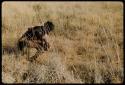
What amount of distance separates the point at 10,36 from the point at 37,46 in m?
1.25

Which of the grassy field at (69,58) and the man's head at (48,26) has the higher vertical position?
Result: the man's head at (48,26)

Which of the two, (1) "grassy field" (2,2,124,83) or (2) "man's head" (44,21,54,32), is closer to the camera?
(1) "grassy field" (2,2,124,83)

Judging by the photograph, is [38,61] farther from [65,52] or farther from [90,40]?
[90,40]

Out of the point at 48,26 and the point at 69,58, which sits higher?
the point at 48,26

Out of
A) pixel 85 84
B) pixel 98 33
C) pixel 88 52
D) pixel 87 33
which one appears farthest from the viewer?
pixel 87 33

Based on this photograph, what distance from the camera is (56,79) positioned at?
4.61 metres

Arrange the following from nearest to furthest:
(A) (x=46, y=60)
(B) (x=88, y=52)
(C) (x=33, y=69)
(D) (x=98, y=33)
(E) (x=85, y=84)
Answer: (E) (x=85, y=84)
(C) (x=33, y=69)
(A) (x=46, y=60)
(B) (x=88, y=52)
(D) (x=98, y=33)

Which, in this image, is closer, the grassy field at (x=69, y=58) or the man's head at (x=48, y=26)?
the grassy field at (x=69, y=58)

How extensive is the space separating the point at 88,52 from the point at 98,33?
0.68m

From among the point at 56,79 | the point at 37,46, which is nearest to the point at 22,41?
the point at 37,46

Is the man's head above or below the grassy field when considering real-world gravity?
above

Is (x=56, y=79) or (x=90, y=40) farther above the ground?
(x=90, y=40)

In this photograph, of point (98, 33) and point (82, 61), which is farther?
point (98, 33)

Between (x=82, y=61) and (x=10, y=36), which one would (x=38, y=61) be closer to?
(x=82, y=61)
